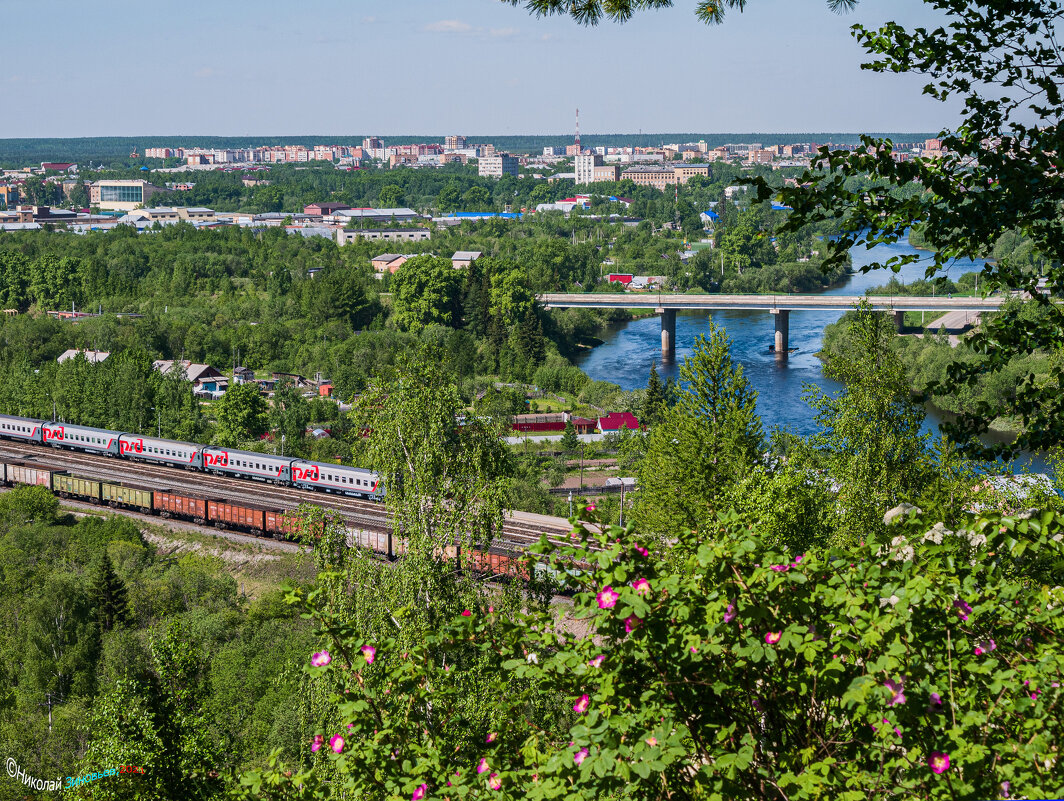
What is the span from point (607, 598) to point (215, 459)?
32.1 metres

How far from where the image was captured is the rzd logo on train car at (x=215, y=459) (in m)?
34.0

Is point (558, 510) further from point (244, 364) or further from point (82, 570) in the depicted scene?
point (244, 364)

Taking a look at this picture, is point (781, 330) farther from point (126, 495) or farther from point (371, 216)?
point (371, 216)

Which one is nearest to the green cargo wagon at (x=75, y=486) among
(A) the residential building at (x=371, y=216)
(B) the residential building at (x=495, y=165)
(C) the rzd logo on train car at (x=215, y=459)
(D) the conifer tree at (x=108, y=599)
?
(C) the rzd logo on train car at (x=215, y=459)

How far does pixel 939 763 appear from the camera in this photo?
3617 mm

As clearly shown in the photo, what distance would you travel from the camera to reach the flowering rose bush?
3.70 meters

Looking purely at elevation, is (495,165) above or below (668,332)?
above

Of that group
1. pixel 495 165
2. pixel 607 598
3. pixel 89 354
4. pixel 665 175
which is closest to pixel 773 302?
pixel 89 354

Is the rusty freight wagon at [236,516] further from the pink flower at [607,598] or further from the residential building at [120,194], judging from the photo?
the residential building at [120,194]

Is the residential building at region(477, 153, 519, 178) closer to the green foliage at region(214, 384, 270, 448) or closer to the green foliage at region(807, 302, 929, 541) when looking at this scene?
the green foliage at region(214, 384, 270, 448)

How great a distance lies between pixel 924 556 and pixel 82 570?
24059 millimetres

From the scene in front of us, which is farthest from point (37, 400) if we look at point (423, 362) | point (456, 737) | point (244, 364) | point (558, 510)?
point (456, 737)

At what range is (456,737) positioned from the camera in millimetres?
5316

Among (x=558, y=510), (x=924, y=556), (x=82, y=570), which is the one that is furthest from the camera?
(x=558, y=510)
